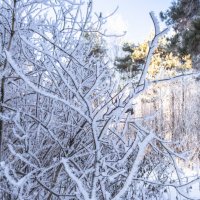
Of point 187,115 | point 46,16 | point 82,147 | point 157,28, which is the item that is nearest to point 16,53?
point 46,16

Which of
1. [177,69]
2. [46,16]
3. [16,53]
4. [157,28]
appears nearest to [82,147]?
[16,53]

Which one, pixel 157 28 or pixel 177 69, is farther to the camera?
pixel 177 69

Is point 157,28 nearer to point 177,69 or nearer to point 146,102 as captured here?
point 146,102

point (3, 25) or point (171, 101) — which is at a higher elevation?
point (171, 101)

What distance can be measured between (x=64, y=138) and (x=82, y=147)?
13 centimetres

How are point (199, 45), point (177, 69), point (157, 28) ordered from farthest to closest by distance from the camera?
1. point (177, 69)
2. point (199, 45)
3. point (157, 28)

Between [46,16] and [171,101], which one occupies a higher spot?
[171,101]

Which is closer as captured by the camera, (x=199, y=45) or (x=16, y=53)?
(x=16, y=53)

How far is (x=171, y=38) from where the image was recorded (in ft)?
39.7

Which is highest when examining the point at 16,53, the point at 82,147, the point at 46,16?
the point at 46,16

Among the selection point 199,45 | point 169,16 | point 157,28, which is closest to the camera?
point 157,28

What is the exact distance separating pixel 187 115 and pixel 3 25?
301 inches

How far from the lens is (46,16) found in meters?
2.66

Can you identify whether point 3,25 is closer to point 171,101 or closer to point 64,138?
point 64,138
